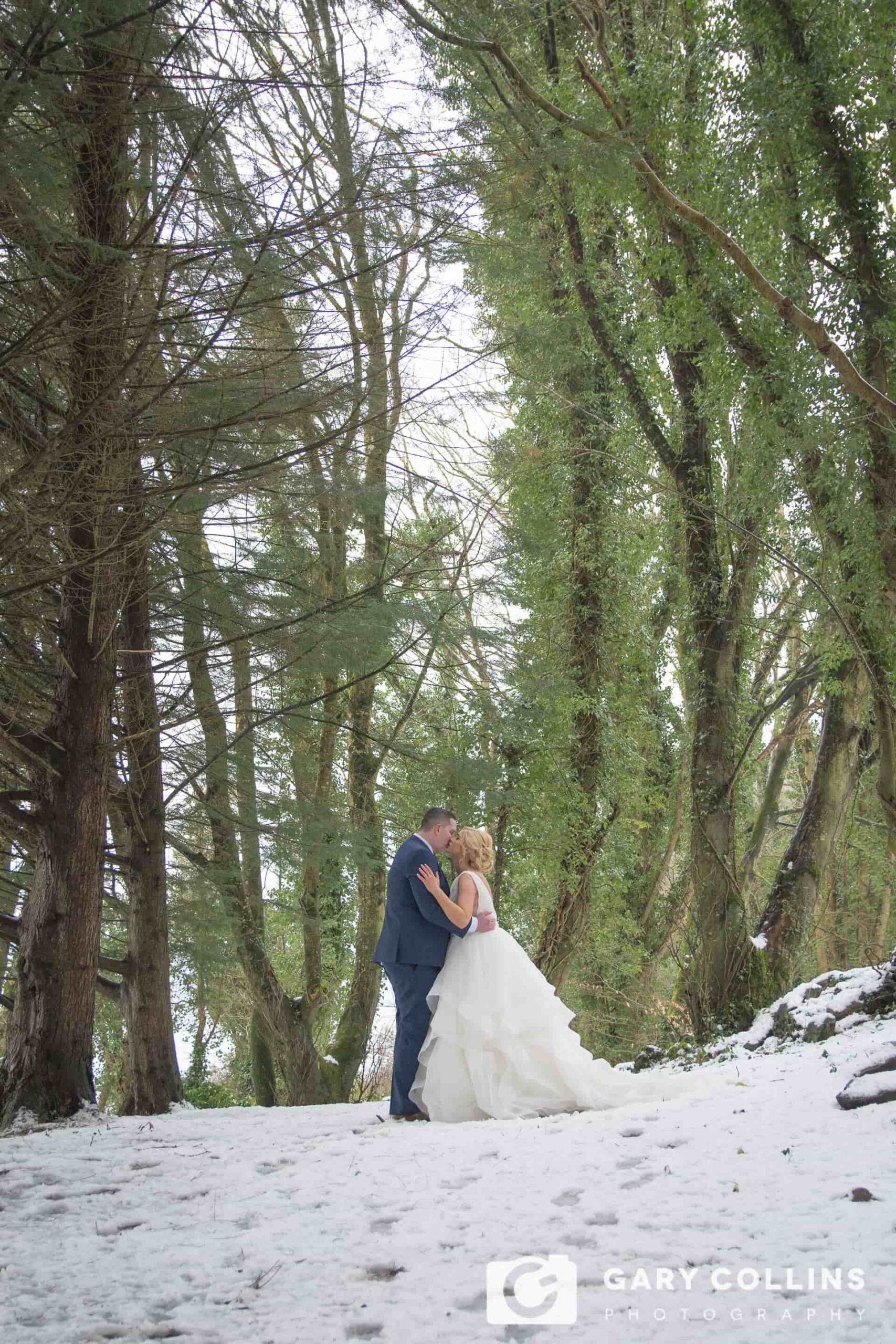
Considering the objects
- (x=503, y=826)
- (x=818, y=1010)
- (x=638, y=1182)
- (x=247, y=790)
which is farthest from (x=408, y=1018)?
(x=503, y=826)

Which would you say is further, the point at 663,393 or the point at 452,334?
the point at 663,393

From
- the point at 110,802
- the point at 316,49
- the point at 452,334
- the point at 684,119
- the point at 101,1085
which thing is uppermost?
the point at 684,119

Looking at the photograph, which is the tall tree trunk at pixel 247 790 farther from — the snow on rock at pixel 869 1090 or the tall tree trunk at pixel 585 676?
the snow on rock at pixel 869 1090

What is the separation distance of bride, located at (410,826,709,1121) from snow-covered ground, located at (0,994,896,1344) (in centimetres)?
59

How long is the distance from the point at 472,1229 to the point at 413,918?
9.83 feet

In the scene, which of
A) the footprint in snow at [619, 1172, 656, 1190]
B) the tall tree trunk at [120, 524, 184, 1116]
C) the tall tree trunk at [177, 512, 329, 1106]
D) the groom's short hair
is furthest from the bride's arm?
the tall tree trunk at [120, 524, 184, 1116]

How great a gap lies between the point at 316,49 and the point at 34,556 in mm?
3027

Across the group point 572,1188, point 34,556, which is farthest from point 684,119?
point 572,1188

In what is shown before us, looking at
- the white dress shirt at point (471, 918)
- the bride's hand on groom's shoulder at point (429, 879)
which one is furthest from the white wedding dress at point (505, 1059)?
the bride's hand on groom's shoulder at point (429, 879)

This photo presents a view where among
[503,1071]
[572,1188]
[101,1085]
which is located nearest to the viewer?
[572,1188]

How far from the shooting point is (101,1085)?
20.2m

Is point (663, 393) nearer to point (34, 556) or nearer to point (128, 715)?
point (128, 715)

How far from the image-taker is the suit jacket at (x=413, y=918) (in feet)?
20.5

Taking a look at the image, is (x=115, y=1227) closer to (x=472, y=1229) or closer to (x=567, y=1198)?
(x=472, y=1229)
